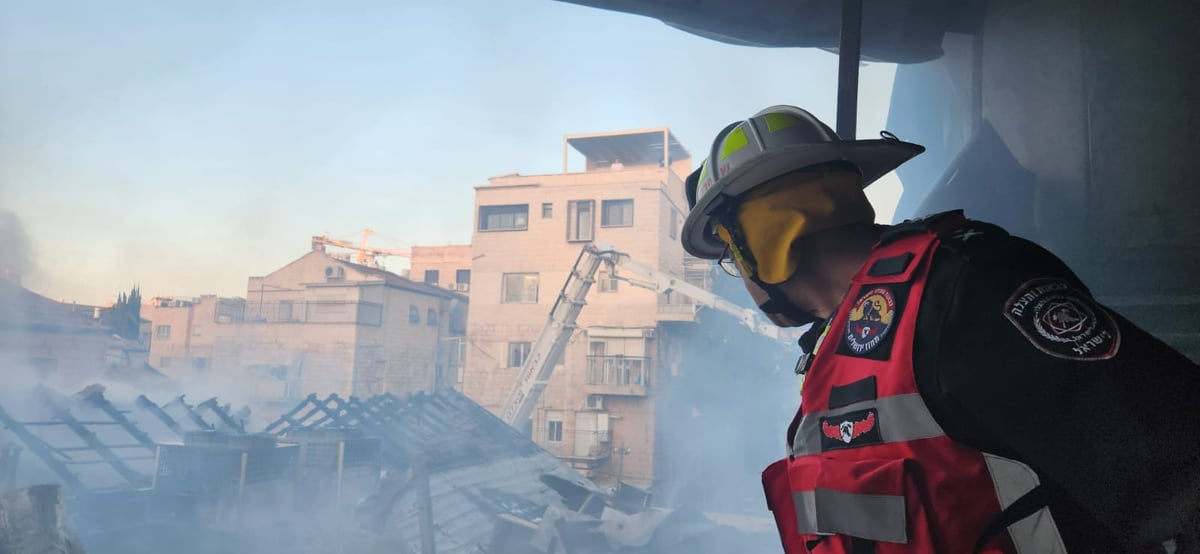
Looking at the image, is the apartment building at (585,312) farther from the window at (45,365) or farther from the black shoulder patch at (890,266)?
the black shoulder patch at (890,266)

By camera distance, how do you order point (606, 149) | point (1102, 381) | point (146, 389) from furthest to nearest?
1. point (606, 149)
2. point (146, 389)
3. point (1102, 381)

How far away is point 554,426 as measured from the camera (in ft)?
78.8

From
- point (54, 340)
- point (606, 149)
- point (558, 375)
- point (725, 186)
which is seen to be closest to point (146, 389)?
point (54, 340)

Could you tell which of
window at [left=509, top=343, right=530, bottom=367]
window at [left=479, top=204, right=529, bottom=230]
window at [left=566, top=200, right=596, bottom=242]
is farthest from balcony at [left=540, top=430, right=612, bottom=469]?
window at [left=479, top=204, right=529, bottom=230]

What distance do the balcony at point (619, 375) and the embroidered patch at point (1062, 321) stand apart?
22.5 metres

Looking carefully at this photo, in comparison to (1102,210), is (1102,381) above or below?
below

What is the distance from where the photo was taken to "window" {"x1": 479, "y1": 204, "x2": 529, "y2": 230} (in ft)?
80.1

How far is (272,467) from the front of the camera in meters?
9.59

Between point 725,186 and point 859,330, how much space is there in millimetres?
465

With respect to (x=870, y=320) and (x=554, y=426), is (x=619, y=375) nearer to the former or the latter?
(x=554, y=426)

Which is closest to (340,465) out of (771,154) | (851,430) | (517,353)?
(771,154)

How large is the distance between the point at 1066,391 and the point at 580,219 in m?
23.5

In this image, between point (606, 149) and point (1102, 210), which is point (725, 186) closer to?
point (1102, 210)

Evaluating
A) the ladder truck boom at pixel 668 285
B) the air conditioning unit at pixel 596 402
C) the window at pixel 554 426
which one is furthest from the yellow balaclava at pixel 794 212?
the window at pixel 554 426
